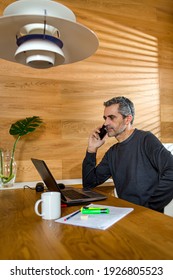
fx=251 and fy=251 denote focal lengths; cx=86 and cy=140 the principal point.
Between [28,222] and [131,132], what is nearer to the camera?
[28,222]

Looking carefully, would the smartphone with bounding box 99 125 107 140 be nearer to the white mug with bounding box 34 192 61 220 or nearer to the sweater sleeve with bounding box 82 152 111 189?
→ the sweater sleeve with bounding box 82 152 111 189

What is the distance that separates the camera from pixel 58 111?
2217 millimetres

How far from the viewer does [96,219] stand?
90 centimetres

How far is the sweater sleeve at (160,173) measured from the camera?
1341 mm

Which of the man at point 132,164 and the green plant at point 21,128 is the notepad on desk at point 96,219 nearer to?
the man at point 132,164

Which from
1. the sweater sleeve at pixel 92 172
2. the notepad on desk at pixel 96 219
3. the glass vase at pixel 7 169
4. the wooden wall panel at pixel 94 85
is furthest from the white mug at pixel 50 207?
the wooden wall panel at pixel 94 85

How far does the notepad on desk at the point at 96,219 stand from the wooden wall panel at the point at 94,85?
4.01 feet

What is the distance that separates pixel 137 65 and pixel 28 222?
2061 millimetres

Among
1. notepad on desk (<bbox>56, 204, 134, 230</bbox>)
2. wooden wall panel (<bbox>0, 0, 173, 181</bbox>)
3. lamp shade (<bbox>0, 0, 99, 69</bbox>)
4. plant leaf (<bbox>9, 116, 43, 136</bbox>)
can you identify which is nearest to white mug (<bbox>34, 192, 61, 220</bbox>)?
notepad on desk (<bbox>56, 204, 134, 230</bbox>)

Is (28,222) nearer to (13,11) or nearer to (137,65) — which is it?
(13,11)

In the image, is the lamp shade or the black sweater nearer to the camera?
the lamp shade

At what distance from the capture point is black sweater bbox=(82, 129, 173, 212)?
1358 mm

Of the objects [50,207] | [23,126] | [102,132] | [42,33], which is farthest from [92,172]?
[42,33]
